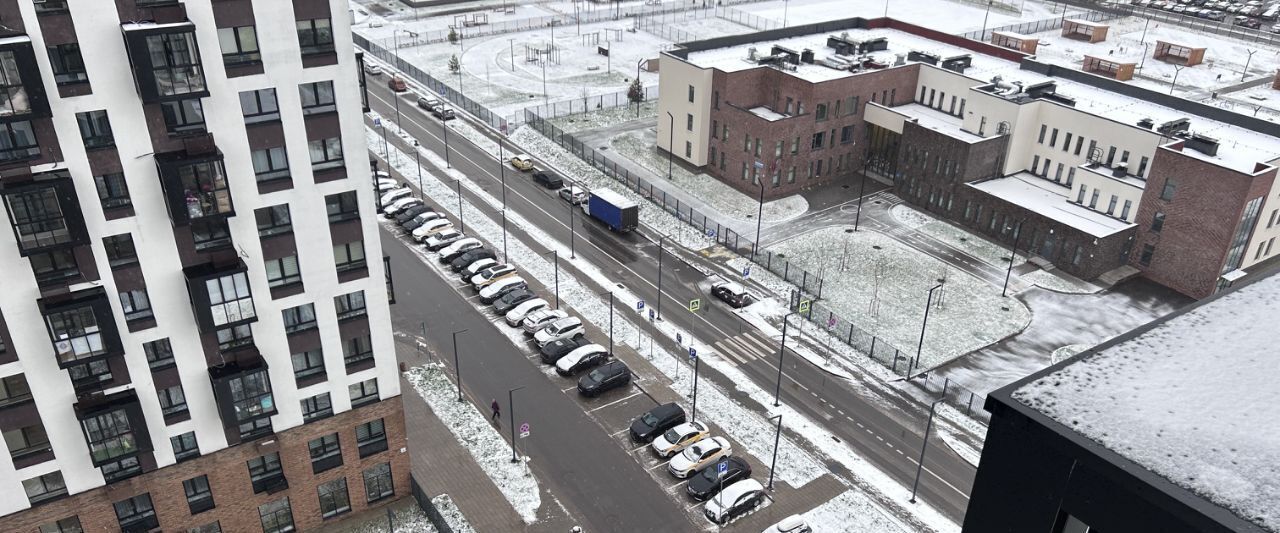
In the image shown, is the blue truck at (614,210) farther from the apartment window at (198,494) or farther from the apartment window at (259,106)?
the apartment window at (259,106)

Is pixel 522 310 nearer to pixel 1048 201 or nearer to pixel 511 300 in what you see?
pixel 511 300

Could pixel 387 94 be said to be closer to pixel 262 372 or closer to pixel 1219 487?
pixel 262 372

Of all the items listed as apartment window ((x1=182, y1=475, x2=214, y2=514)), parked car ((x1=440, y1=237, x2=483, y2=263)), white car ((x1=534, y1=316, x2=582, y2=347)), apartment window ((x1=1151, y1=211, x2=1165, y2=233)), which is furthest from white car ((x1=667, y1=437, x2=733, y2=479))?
apartment window ((x1=1151, y1=211, x2=1165, y2=233))

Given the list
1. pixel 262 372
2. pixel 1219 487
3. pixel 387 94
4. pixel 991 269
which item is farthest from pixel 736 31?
pixel 1219 487

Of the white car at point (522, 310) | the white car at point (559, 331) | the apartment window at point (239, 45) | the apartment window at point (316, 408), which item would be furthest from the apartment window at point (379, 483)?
the apartment window at point (239, 45)

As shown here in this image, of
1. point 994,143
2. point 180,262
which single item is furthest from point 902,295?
point 180,262

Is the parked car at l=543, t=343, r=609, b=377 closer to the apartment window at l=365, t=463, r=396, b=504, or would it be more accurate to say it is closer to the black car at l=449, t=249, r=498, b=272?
the apartment window at l=365, t=463, r=396, b=504
